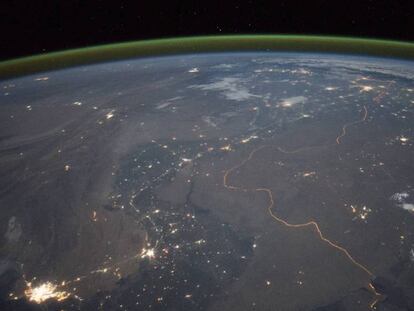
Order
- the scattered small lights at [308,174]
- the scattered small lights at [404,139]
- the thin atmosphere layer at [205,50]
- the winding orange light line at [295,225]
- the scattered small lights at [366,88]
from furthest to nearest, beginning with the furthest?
the thin atmosphere layer at [205,50] < the scattered small lights at [366,88] < the scattered small lights at [404,139] < the scattered small lights at [308,174] < the winding orange light line at [295,225]

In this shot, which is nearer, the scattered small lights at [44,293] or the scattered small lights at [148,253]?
the scattered small lights at [44,293]

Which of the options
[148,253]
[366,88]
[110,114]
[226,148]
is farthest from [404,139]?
[110,114]

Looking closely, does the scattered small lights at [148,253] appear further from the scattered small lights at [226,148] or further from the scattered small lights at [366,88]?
the scattered small lights at [366,88]

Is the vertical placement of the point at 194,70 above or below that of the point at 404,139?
below

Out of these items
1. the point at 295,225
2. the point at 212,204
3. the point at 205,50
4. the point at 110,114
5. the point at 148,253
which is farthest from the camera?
the point at 205,50

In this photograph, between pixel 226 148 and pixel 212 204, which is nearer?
pixel 212 204

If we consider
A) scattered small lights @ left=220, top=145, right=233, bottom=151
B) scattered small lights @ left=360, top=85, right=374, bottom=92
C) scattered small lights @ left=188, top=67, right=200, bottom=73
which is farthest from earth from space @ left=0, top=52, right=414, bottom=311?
scattered small lights @ left=188, top=67, right=200, bottom=73


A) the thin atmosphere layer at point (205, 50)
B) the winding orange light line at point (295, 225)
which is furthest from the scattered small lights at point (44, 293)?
the thin atmosphere layer at point (205, 50)

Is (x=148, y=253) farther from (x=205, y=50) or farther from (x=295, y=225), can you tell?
(x=205, y=50)
